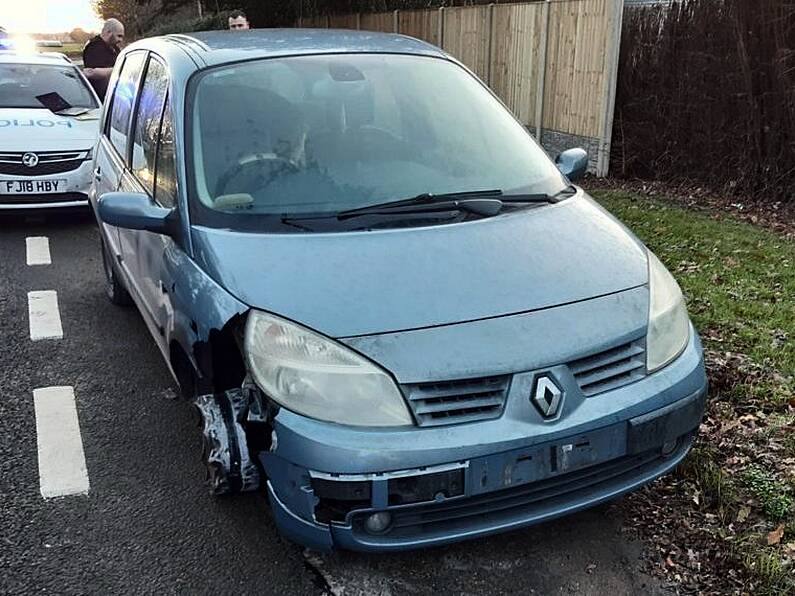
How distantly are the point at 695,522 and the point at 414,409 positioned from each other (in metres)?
1.33

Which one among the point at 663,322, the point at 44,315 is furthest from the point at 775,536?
the point at 44,315

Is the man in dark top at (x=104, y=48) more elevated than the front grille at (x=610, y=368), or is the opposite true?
the man in dark top at (x=104, y=48)

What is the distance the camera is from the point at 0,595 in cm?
272

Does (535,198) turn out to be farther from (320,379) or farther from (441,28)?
(441,28)

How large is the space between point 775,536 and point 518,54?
9.09 metres

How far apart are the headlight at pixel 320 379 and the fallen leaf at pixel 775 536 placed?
57.9 inches

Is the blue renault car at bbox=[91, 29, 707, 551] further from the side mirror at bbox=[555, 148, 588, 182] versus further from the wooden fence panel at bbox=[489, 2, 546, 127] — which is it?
the wooden fence panel at bbox=[489, 2, 546, 127]

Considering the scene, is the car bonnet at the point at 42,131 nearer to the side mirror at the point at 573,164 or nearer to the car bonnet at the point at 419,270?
the side mirror at the point at 573,164

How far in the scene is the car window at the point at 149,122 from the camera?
3.82 metres

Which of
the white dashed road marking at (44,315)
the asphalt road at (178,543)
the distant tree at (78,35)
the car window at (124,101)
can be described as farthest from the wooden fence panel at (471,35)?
the distant tree at (78,35)

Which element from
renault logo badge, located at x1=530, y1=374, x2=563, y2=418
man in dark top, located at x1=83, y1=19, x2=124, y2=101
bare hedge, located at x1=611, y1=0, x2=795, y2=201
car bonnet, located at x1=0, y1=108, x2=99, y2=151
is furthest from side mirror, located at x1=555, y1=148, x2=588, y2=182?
man in dark top, located at x1=83, y1=19, x2=124, y2=101

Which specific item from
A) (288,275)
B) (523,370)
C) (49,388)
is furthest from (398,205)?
(49,388)

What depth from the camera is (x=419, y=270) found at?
2770 mm

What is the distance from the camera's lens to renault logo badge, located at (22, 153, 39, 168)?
24.3 feet
